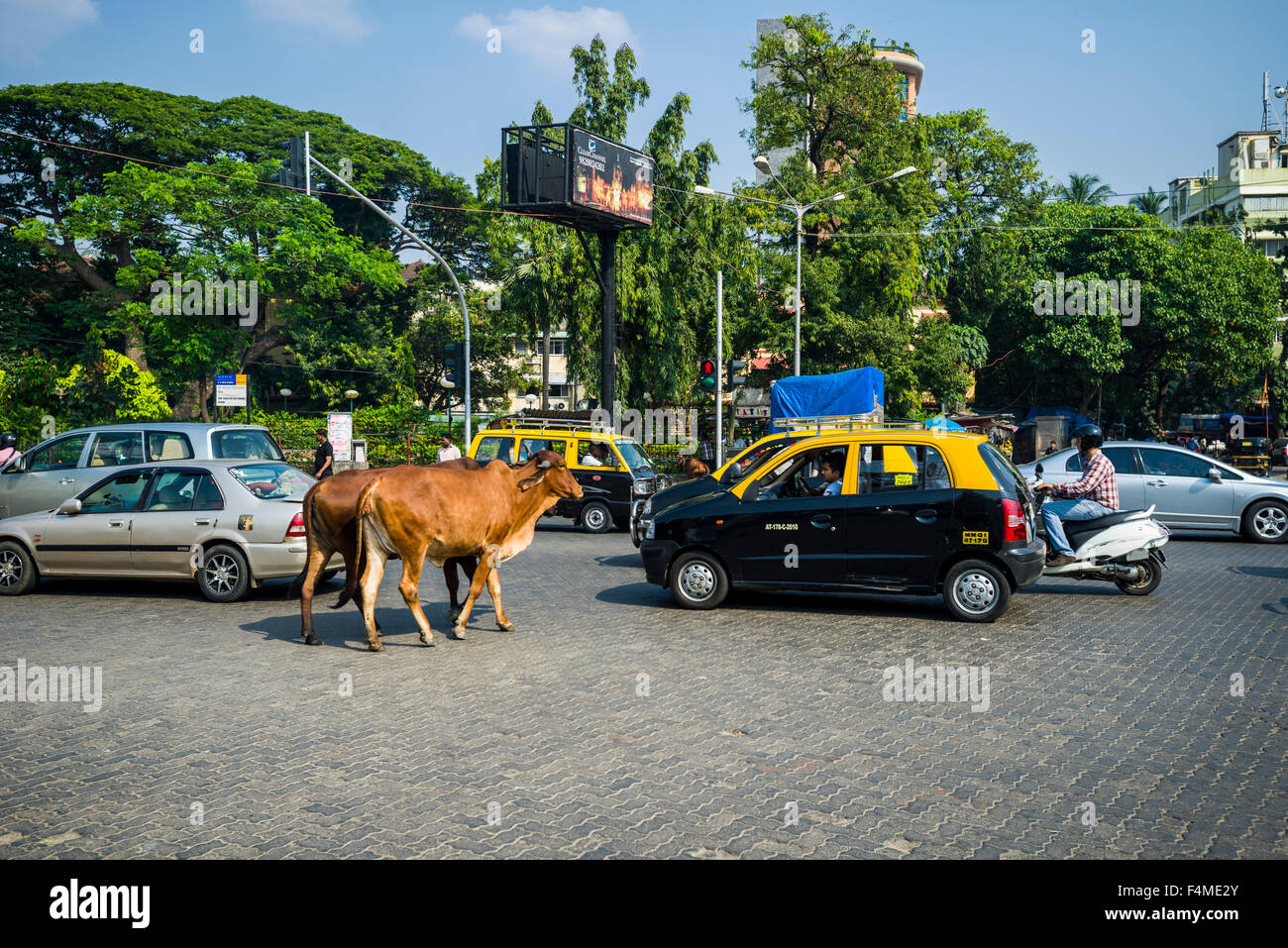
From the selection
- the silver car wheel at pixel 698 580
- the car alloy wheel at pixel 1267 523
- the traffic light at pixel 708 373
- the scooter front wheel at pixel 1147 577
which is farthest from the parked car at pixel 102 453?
the car alloy wheel at pixel 1267 523

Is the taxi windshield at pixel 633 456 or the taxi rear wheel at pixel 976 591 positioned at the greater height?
the taxi windshield at pixel 633 456

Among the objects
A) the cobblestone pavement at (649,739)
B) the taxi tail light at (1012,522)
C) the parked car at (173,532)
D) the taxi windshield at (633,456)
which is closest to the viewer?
the cobblestone pavement at (649,739)

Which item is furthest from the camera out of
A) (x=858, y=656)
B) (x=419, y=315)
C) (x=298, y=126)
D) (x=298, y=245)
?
(x=419, y=315)

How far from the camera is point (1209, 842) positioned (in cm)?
455

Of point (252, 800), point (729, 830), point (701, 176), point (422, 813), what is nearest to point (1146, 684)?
point (729, 830)

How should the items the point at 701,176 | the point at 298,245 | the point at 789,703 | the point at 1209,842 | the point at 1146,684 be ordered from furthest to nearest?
the point at 298,245 → the point at 701,176 → the point at 1146,684 → the point at 789,703 → the point at 1209,842

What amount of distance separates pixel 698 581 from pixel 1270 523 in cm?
1149

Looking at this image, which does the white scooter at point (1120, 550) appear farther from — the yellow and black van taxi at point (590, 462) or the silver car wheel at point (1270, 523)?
the yellow and black van taxi at point (590, 462)

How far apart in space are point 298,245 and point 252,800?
4424cm

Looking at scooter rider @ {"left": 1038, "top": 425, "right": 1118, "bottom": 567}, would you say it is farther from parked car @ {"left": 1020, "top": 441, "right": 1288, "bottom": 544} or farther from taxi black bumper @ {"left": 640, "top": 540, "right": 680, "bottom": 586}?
parked car @ {"left": 1020, "top": 441, "right": 1288, "bottom": 544}

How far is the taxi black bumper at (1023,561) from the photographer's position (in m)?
9.81

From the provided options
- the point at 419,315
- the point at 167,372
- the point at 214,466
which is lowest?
the point at 214,466

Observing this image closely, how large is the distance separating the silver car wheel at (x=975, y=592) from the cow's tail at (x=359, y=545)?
5.57 meters

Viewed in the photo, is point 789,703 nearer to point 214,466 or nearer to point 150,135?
point 214,466
